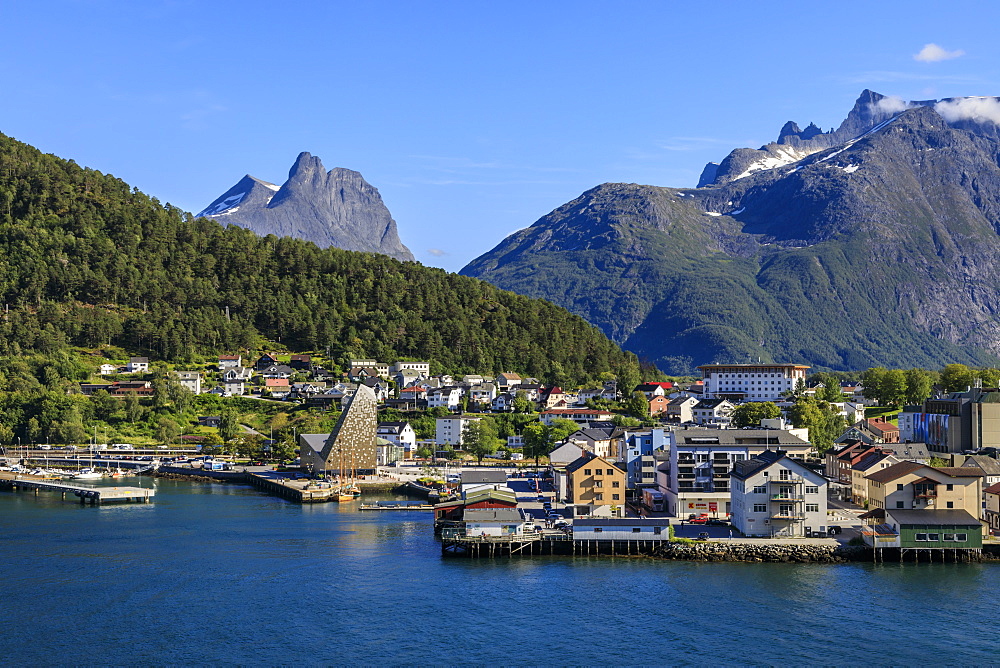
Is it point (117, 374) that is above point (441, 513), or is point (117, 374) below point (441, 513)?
above

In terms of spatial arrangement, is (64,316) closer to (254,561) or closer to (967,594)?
(254,561)

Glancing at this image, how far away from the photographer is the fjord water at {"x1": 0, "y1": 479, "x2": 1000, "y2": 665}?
2795 centimetres

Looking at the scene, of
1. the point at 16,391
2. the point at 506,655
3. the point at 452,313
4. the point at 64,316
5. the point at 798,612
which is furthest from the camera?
the point at 452,313

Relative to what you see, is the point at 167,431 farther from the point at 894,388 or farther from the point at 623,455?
the point at 894,388

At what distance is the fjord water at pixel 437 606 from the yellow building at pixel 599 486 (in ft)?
24.8

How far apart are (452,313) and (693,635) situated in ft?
272

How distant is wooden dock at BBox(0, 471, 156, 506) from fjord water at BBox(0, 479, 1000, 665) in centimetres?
1192

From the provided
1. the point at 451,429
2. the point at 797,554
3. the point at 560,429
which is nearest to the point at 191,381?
the point at 451,429

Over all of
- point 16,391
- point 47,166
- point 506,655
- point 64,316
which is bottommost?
point 506,655

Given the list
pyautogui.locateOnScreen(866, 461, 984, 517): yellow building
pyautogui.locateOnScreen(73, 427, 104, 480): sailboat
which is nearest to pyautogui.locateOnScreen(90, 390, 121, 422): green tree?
pyautogui.locateOnScreen(73, 427, 104, 480): sailboat

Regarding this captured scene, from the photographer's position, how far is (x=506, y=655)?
1093 inches

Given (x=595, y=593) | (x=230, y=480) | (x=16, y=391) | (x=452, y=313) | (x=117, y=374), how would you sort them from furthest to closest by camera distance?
(x=452, y=313) < (x=117, y=374) < (x=16, y=391) < (x=230, y=480) < (x=595, y=593)

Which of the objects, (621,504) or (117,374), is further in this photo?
(117,374)

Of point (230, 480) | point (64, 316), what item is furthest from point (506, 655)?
point (64, 316)
